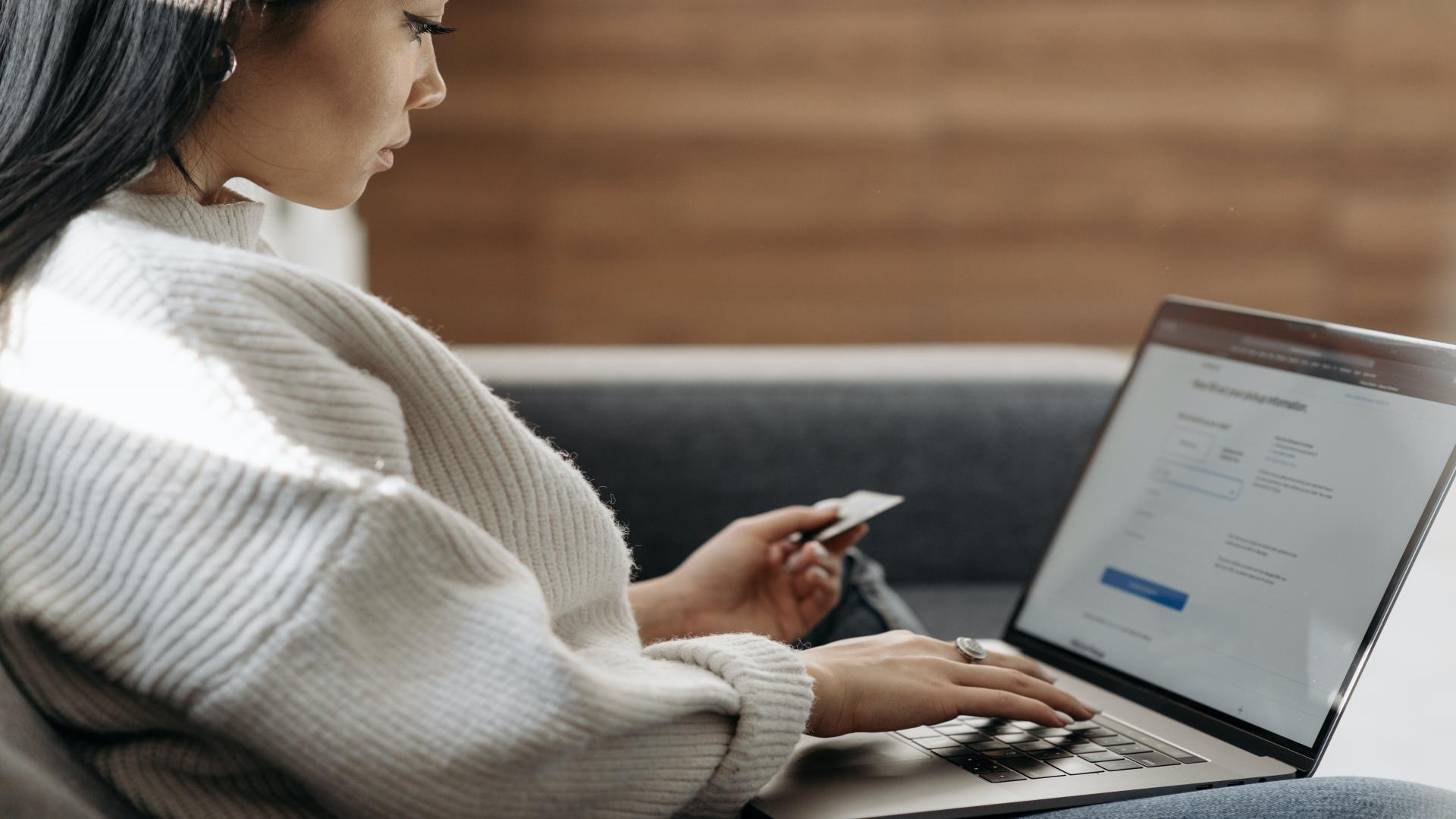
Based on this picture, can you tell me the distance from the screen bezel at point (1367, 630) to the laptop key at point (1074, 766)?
0.11m

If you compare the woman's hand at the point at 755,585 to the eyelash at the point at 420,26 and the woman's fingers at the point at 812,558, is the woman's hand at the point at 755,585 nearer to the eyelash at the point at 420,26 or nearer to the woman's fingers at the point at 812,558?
the woman's fingers at the point at 812,558

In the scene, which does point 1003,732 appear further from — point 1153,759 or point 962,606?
point 962,606

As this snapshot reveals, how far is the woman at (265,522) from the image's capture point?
0.50 meters

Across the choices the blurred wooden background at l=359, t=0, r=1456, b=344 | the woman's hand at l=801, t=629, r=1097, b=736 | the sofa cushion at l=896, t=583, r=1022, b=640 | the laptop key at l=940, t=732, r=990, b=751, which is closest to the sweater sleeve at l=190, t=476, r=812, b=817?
the woman's hand at l=801, t=629, r=1097, b=736

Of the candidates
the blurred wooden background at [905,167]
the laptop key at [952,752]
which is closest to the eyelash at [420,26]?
the laptop key at [952,752]

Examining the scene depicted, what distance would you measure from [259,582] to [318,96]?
0.29 meters

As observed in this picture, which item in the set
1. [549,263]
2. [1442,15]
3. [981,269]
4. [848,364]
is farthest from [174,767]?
[1442,15]

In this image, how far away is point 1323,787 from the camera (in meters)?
0.59

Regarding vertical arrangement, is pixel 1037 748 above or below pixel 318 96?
below

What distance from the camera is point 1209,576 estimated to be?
0.79 metres

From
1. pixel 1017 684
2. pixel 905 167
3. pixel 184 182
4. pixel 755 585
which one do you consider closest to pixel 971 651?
pixel 1017 684

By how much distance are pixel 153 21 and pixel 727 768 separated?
1.47 ft

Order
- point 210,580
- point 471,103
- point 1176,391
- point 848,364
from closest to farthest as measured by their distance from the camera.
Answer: point 210,580
point 1176,391
point 848,364
point 471,103

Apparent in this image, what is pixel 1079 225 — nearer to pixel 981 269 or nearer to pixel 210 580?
pixel 981 269
